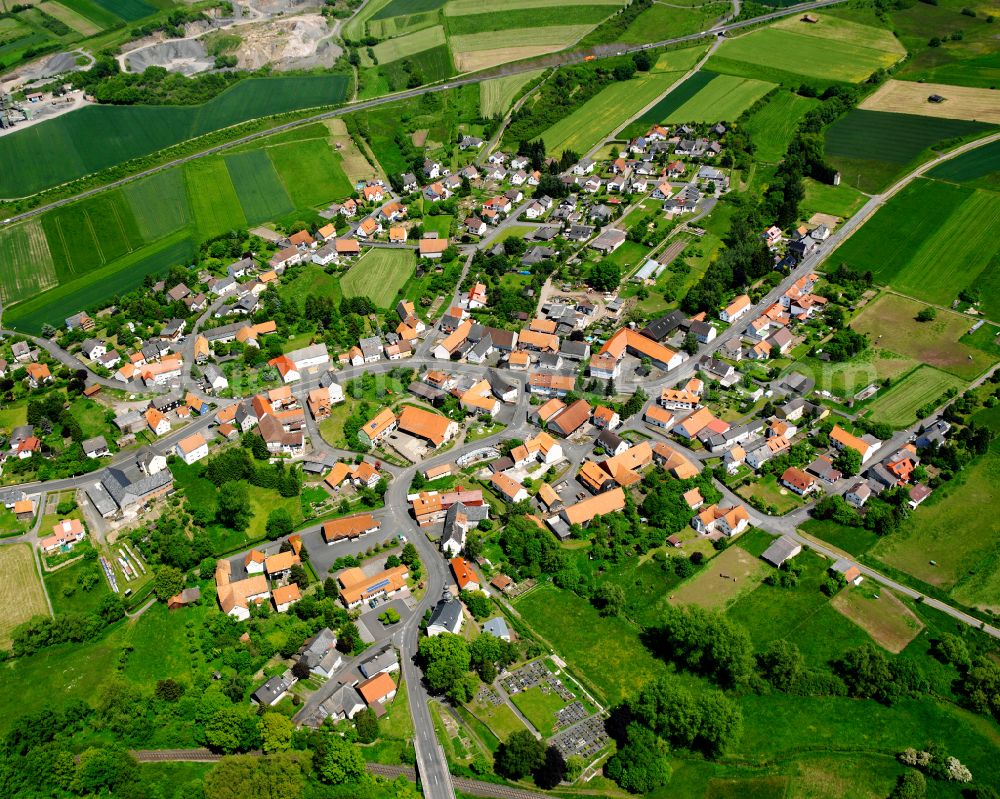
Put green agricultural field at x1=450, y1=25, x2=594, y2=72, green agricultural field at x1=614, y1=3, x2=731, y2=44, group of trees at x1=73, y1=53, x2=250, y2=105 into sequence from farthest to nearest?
1. green agricultural field at x1=614, y1=3, x2=731, y2=44
2. green agricultural field at x1=450, y1=25, x2=594, y2=72
3. group of trees at x1=73, y1=53, x2=250, y2=105

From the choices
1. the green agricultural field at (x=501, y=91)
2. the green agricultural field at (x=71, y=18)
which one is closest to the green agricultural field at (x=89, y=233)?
the green agricultural field at (x=501, y=91)

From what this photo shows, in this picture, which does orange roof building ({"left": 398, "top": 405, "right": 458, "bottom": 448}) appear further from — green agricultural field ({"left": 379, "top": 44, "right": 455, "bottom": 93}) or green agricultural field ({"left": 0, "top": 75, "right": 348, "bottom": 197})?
green agricultural field ({"left": 379, "top": 44, "right": 455, "bottom": 93})

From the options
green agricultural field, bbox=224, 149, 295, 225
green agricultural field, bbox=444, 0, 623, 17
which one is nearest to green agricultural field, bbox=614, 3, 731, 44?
green agricultural field, bbox=444, 0, 623, 17

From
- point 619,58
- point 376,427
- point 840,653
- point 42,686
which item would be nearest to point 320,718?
point 42,686

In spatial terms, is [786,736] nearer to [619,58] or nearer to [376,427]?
[376,427]

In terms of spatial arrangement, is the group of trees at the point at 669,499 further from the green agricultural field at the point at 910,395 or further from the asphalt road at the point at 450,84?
the asphalt road at the point at 450,84

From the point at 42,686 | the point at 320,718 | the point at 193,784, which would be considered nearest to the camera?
the point at 193,784

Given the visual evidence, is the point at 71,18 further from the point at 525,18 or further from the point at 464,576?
the point at 464,576
